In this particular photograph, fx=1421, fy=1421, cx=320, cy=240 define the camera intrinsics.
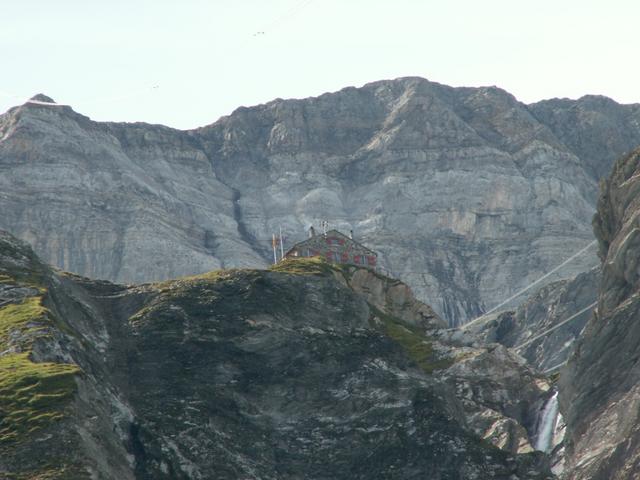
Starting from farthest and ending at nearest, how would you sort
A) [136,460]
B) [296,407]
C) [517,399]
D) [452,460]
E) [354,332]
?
[517,399] < [354,332] < [296,407] < [452,460] < [136,460]

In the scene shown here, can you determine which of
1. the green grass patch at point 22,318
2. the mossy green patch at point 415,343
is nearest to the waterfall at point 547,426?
the mossy green patch at point 415,343

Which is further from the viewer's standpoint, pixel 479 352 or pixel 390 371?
pixel 479 352

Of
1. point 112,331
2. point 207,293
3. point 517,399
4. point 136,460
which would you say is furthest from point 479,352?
point 136,460

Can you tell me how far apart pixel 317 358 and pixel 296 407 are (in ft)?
26.3

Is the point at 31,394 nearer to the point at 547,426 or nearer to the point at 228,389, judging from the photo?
the point at 228,389

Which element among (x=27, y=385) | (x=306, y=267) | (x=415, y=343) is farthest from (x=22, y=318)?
(x=415, y=343)

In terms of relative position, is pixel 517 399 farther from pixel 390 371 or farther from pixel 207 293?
pixel 207 293

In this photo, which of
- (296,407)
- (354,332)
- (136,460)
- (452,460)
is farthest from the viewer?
(354,332)

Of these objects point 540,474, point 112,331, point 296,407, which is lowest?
point 540,474

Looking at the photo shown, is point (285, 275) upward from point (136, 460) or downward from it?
upward

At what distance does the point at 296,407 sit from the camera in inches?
5094

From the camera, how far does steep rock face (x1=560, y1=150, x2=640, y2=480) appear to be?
122 meters

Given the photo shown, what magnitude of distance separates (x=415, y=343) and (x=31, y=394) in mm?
67608

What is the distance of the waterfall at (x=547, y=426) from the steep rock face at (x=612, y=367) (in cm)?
1562
